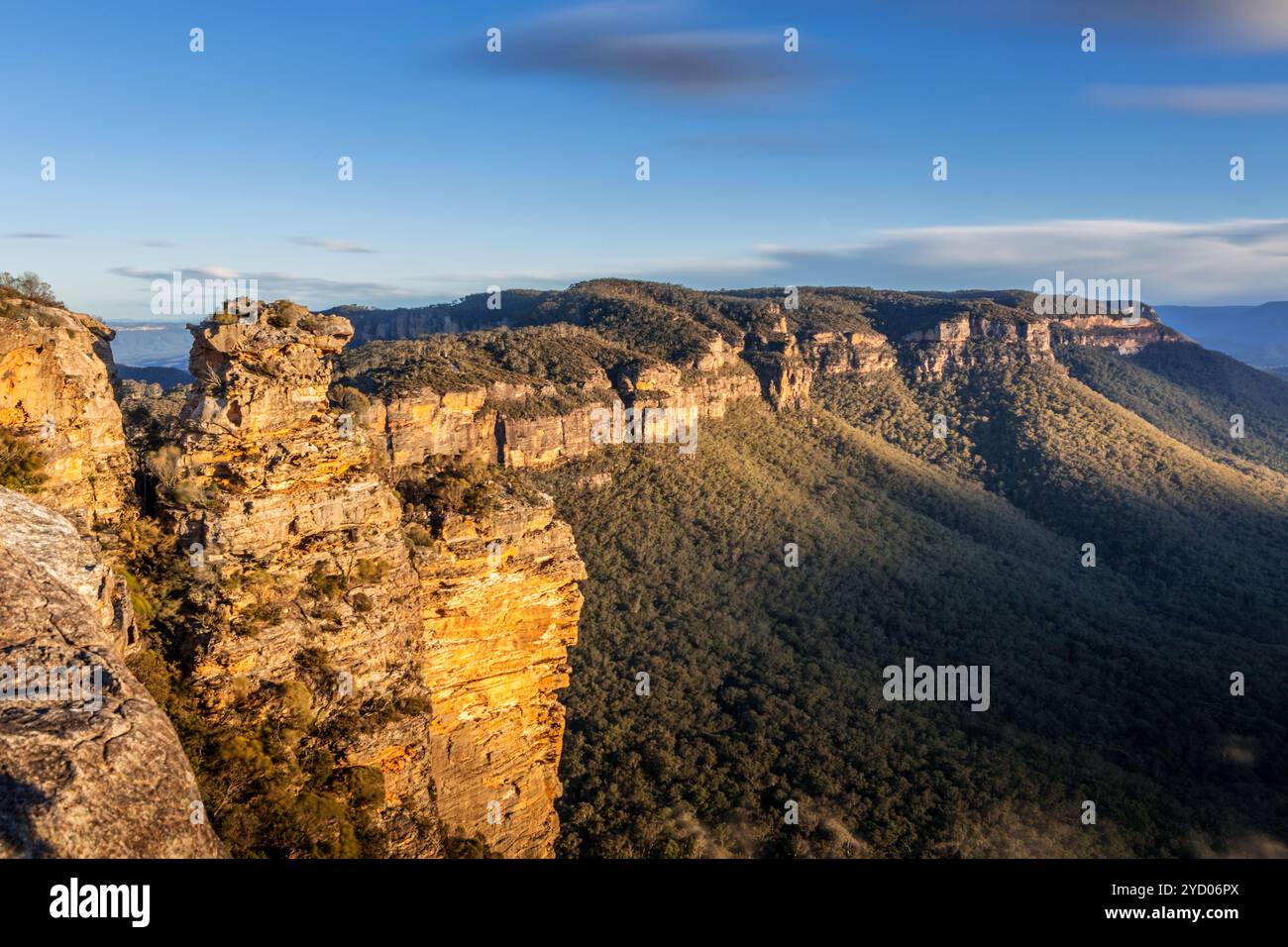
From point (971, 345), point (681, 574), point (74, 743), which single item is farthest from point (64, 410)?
point (971, 345)

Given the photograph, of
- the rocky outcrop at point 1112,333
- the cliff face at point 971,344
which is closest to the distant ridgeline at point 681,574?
the cliff face at point 971,344

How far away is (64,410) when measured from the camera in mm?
13391

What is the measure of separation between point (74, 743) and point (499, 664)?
12557 millimetres

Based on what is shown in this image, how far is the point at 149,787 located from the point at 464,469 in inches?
534

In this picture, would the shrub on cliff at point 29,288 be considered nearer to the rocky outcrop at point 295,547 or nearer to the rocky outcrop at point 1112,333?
the rocky outcrop at point 295,547

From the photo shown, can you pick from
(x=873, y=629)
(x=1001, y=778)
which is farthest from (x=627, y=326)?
(x=1001, y=778)

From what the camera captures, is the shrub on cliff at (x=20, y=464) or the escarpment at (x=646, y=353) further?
the escarpment at (x=646, y=353)

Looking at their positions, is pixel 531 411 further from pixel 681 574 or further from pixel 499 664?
pixel 499 664

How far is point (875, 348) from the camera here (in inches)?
4835

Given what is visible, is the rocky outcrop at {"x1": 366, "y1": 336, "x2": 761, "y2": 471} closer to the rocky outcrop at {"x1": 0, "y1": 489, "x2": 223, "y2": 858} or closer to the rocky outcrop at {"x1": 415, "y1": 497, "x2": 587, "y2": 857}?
the rocky outcrop at {"x1": 415, "y1": 497, "x2": 587, "y2": 857}

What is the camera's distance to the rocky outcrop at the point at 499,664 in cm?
1795

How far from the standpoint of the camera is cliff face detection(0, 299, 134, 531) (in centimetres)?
1271

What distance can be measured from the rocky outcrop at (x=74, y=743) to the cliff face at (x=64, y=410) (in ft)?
12.9
